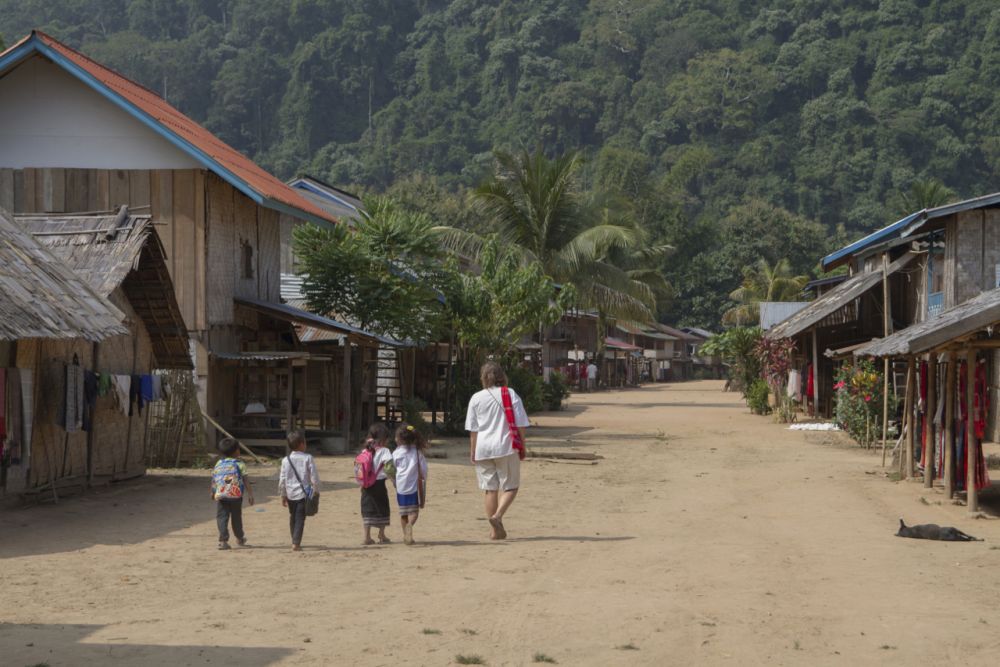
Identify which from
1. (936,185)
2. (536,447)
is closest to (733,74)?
(936,185)

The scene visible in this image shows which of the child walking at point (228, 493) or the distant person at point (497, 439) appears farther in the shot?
the distant person at point (497, 439)

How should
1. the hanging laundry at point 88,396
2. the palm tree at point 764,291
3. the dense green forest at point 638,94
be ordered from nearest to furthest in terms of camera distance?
the hanging laundry at point 88,396, the palm tree at point 764,291, the dense green forest at point 638,94

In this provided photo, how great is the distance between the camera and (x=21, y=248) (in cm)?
1470

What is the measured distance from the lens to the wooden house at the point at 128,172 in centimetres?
2180

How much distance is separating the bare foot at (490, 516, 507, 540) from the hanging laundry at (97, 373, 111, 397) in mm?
6542

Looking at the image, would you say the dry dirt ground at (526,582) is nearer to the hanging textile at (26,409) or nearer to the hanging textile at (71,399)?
the hanging textile at (26,409)

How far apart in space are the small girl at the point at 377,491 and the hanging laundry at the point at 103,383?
568cm

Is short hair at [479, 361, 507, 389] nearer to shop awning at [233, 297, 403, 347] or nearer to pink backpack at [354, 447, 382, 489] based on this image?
pink backpack at [354, 447, 382, 489]


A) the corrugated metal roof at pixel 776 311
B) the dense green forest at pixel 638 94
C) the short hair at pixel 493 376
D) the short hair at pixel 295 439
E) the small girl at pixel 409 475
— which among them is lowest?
the small girl at pixel 409 475

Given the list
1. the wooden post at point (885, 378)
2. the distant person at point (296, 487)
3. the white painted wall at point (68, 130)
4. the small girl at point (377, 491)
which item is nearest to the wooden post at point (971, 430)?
the wooden post at point (885, 378)

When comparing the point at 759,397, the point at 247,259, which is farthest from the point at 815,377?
the point at 247,259

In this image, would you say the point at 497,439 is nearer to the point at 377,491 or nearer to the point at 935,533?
the point at 377,491

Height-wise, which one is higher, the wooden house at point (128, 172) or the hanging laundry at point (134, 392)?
the wooden house at point (128, 172)

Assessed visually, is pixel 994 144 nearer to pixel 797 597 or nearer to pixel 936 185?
pixel 936 185
